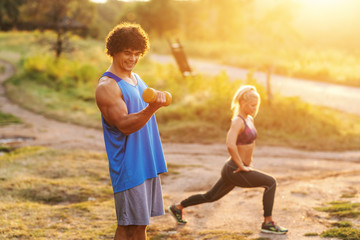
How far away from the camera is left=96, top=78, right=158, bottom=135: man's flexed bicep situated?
2.70 m

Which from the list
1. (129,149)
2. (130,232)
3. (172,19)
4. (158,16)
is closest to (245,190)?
(130,232)

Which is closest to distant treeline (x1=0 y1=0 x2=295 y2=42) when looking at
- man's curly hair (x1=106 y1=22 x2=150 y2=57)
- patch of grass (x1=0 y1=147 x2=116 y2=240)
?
patch of grass (x1=0 y1=147 x2=116 y2=240)

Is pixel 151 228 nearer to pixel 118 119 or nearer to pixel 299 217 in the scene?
pixel 299 217

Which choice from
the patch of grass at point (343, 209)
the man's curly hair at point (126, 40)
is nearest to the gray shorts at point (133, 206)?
the man's curly hair at point (126, 40)

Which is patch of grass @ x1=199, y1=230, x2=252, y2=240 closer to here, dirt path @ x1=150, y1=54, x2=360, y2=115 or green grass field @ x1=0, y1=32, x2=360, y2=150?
green grass field @ x1=0, y1=32, x2=360, y2=150

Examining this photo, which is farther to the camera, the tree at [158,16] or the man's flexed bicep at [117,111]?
the tree at [158,16]

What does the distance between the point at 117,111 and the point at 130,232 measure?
91 cm

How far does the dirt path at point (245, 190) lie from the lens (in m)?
4.98

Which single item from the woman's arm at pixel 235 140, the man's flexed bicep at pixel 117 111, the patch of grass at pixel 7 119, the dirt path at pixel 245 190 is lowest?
the dirt path at pixel 245 190

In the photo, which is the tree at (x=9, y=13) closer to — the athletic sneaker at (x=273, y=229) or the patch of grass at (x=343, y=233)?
the athletic sneaker at (x=273, y=229)

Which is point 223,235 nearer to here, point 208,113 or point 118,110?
point 118,110

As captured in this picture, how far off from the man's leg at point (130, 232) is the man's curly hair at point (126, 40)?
47.6 inches

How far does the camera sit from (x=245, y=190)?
6.37m

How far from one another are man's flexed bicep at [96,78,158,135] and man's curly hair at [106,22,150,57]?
24cm
